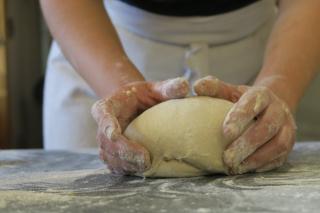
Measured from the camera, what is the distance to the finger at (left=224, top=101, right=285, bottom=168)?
0.72 m

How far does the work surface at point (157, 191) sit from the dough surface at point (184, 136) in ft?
0.07

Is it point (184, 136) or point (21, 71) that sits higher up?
point (21, 71)

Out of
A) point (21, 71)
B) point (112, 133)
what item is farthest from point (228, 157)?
point (21, 71)

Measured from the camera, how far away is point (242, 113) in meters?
0.71

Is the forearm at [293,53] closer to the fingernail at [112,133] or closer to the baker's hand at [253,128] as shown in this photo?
the baker's hand at [253,128]

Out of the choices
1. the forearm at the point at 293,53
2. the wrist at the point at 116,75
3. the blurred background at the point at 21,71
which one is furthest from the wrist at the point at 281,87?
the blurred background at the point at 21,71

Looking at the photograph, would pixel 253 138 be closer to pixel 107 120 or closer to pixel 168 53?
pixel 107 120

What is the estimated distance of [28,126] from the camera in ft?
8.44

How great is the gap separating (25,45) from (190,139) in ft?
6.37

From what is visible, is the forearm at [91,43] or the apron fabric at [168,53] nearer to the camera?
the forearm at [91,43]

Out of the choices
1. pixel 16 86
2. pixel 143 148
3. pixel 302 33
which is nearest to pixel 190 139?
pixel 143 148

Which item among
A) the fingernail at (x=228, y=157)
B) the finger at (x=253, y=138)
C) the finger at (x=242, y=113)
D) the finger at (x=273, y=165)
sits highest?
the finger at (x=242, y=113)

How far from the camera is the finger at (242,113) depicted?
0.71 m

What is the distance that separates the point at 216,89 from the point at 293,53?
217 mm
